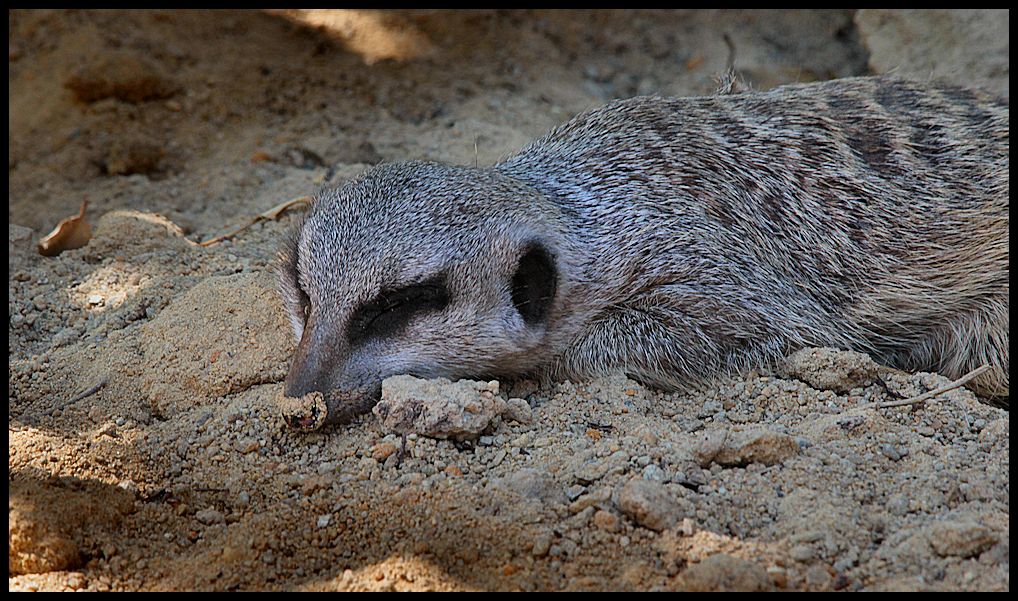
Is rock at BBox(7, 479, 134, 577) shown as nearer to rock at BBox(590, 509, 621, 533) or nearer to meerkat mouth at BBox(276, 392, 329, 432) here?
meerkat mouth at BBox(276, 392, 329, 432)

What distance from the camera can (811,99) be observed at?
15.0ft

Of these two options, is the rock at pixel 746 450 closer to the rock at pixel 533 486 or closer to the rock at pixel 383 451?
the rock at pixel 533 486

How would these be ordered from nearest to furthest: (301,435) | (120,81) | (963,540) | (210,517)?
(963,540)
(210,517)
(301,435)
(120,81)

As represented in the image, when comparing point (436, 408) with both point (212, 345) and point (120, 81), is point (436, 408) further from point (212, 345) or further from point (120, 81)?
point (120, 81)

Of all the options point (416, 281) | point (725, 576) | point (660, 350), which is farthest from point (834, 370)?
point (416, 281)

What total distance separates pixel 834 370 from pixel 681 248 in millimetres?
797

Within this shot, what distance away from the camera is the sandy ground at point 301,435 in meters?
2.69

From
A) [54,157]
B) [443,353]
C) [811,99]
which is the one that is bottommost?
[54,157]

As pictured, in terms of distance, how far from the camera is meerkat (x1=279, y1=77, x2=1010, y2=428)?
3.55 metres

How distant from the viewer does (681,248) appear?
4098 millimetres
